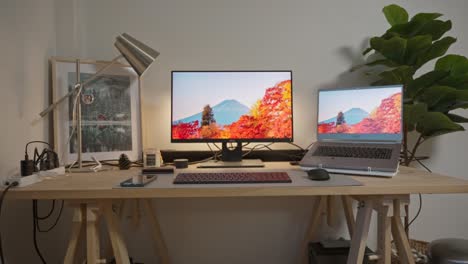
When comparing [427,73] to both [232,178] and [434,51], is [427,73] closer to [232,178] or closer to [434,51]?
[434,51]

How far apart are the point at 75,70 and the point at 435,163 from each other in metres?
2.25

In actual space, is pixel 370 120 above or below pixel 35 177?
above

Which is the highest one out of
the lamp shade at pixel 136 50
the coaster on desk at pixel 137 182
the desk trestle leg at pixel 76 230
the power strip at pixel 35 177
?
the lamp shade at pixel 136 50

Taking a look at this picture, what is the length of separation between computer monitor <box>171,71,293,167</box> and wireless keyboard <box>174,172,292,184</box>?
38 centimetres

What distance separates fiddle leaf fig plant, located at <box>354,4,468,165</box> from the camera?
150cm

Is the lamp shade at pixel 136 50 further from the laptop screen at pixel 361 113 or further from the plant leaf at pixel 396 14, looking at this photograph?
the plant leaf at pixel 396 14

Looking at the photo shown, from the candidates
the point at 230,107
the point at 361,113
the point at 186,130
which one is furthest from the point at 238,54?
the point at 361,113

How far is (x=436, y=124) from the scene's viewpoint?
1.53 m

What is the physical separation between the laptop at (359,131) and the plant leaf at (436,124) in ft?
0.76

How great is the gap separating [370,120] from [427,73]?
0.40m

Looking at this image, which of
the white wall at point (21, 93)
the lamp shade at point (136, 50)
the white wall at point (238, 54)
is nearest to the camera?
the white wall at point (21, 93)

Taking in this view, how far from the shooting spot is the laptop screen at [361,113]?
4.66 ft

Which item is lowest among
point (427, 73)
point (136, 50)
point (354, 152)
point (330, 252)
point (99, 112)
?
point (330, 252)

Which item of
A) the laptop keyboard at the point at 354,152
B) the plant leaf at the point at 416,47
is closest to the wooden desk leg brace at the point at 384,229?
the laptop keyboard at the point at 354,152
